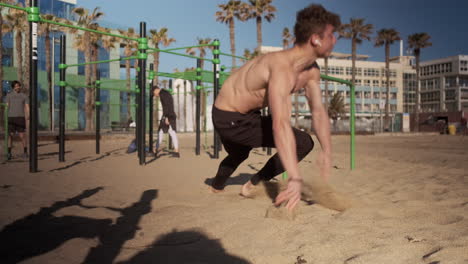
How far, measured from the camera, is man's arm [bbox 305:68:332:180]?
2902 mm

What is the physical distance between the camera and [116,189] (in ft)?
14.2

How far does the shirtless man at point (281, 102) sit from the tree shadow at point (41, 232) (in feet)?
4.16

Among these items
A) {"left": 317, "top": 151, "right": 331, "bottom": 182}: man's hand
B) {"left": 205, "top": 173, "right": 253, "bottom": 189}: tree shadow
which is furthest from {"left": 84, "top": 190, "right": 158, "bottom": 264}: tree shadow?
{"left": 317, "top": 151, "right": 331, "bottom": 182}: man's hand

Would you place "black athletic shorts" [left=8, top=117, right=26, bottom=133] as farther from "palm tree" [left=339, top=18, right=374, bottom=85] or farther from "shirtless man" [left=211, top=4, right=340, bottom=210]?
"palm tree" [left=339, top=18, right=374, bottom=85]

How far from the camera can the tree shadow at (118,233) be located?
214 centimetres

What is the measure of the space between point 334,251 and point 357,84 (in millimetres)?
60038

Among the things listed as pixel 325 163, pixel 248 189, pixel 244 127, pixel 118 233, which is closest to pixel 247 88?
pixel 244 127

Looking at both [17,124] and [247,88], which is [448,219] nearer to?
[247,88]

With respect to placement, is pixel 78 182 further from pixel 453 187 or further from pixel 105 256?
pixel 453 187

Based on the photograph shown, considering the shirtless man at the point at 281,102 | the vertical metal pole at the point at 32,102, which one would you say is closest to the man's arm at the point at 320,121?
the shirtless man at the point at 281,102

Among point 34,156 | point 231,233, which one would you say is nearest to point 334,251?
point 231,233

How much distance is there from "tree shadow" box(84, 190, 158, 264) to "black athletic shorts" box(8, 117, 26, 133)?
17.3 ft

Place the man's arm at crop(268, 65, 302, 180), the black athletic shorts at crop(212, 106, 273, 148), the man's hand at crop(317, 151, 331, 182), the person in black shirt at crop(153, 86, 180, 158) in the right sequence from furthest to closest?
1. the person in black shirt at crop(153, 86, 180, 158)
2. the black athletic shorts at crop(212, 106, 273, 148)
3. the man's hand at crop(317, 151, 331, 182)
4. the man's arm at crop(268, 65, 302, 180)

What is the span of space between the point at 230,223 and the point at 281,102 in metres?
1.04
